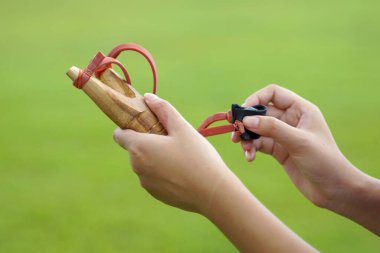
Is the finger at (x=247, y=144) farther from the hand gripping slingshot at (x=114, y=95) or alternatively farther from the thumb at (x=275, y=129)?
the hand gripping slingshot at (x=114, y=95)

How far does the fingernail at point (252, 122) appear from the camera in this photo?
997 millimetres

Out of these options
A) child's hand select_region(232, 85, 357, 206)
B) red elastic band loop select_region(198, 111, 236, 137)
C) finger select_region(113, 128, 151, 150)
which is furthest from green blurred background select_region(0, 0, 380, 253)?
finger select_region(113, 128, 151, 150)

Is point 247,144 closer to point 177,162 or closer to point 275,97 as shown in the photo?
point 275,97

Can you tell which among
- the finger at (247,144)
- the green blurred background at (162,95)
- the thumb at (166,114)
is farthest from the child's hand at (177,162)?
the green blurred background at (162,95)

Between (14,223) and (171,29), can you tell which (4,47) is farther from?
(14,223)

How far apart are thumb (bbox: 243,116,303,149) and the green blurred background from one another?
970 mm

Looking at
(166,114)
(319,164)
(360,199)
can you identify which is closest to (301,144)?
(319,164)

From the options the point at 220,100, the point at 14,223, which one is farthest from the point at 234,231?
the point at 220,100

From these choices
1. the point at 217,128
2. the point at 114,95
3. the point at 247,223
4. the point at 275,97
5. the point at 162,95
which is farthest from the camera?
the point at 162,95

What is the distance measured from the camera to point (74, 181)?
2299 millimetres

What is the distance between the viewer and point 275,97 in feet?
3.83

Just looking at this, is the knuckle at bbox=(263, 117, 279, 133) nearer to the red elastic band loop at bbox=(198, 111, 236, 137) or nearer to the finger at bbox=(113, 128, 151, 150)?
the red elastic band loop at bbox=(198, 111, 236, 137)

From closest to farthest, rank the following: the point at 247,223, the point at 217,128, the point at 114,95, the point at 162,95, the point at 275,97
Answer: the point at 247,223 < the point at 114,95 < the point at 217,128 < the point at 275,97 < the point at 162,95

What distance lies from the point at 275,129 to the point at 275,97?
0.19 metres
